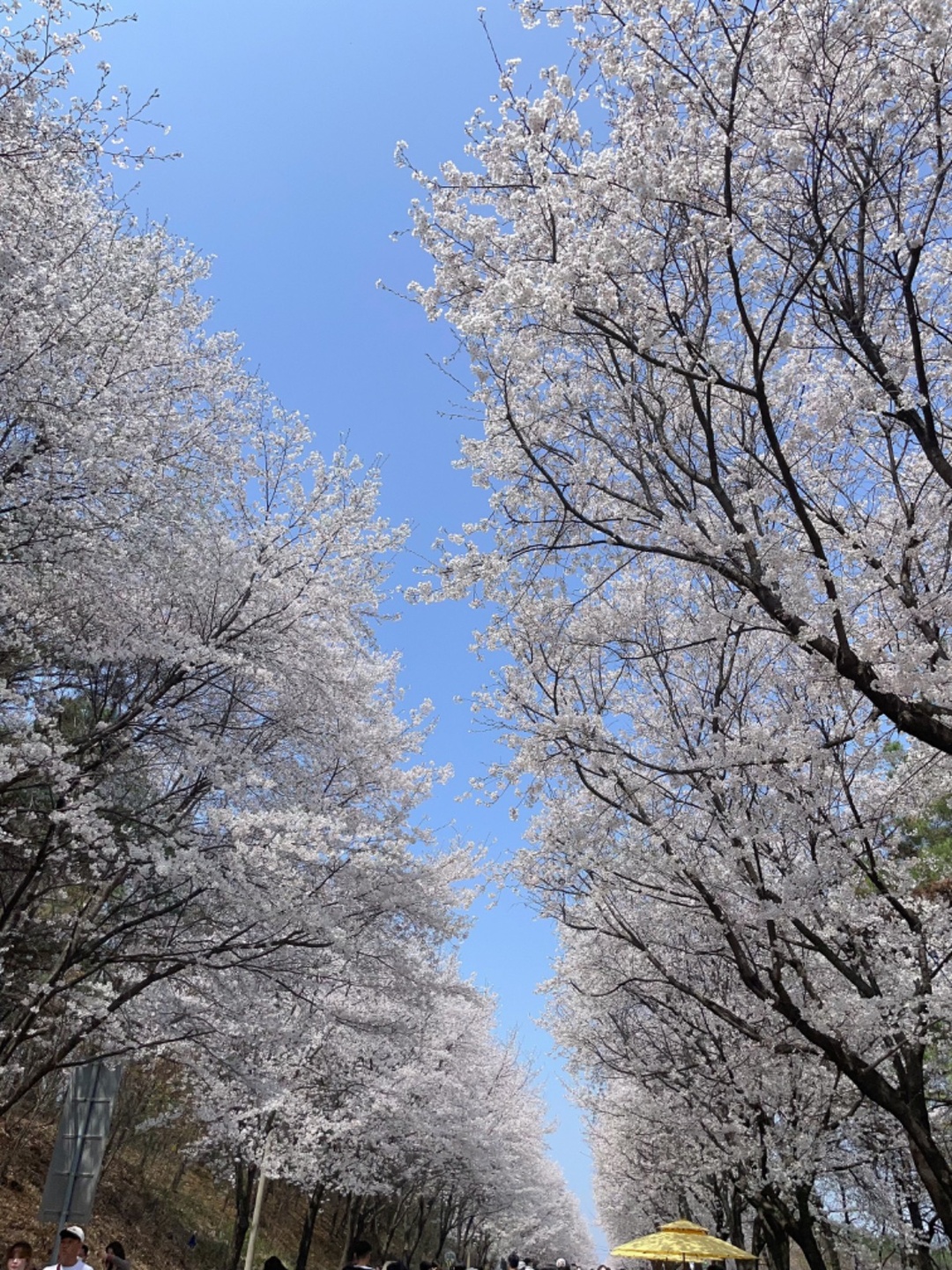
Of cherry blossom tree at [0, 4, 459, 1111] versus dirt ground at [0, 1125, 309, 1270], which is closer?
cherry blossom tree at [0, 4, 459, 1111]

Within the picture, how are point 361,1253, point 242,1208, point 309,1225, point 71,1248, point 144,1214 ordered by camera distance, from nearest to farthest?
1. point 71,1248
2. point 361,1253
3. point 242,1208
4. point 309,1225
5. point 144,1214

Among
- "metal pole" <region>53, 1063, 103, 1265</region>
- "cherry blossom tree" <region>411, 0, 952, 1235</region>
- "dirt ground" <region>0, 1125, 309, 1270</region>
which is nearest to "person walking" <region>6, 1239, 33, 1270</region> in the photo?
"metal pole" <region>53, 1063, 103, 1265</region>

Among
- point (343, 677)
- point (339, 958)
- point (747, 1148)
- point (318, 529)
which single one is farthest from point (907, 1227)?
point (318, 529)

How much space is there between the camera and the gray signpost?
6.35m

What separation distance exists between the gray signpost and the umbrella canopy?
9345mm

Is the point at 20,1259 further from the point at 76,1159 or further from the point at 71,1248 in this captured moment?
the point at 71,1248

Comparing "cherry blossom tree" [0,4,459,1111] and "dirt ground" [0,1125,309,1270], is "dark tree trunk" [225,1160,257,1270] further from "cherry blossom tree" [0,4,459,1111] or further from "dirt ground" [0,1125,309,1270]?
"cherry blossom tree" [0,4,459,1111]

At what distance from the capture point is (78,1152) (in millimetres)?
6430

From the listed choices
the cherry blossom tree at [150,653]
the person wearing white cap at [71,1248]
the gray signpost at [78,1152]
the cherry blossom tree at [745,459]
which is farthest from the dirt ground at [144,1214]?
the cherry blossom tree at [745,459]

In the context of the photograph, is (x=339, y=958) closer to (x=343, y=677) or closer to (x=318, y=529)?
(x=343, y=677)

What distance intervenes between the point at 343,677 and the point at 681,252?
232 inches

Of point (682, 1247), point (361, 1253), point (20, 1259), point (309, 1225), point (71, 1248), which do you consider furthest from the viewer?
point (309, 1225)

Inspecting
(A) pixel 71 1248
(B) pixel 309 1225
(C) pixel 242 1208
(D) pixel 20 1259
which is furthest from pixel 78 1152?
(B) pixel 309 1225

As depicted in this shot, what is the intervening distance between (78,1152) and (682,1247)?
9.89 m
